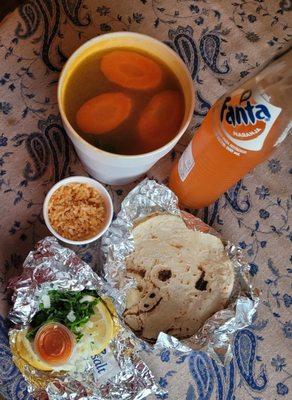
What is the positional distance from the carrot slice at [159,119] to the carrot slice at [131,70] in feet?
0.10

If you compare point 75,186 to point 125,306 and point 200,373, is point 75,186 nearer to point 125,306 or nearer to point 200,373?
point 125,306

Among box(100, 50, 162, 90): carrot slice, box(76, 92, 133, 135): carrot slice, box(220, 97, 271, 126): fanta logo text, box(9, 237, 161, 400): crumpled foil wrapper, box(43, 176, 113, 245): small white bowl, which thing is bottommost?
box(9, 237, 161, 400): crumpled foil wrapper

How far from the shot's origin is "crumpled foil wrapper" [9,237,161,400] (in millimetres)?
873

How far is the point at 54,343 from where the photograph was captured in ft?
2.86

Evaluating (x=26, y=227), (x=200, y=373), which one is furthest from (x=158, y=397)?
(x=26, y=227)

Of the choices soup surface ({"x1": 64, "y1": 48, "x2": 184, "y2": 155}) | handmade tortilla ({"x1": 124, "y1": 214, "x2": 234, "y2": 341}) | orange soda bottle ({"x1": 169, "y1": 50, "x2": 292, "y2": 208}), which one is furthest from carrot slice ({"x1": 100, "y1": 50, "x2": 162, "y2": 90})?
handmade tortilla ({"x1": 124, "y1": 214, "x2": 234, "y2": 341})

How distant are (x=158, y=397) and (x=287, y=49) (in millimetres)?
587

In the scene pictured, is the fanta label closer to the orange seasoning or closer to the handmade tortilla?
the handmade tortilla

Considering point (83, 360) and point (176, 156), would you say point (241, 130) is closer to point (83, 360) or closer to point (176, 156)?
point (176, 156)

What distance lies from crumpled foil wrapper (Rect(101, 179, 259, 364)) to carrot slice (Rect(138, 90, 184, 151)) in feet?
0.31

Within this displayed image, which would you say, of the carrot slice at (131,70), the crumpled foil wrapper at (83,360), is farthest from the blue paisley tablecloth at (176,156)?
the carrot slice at (131,70)

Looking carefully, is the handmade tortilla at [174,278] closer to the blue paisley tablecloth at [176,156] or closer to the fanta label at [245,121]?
the blue paisley tablecloth at [176,156]

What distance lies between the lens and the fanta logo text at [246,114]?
2.47 feet

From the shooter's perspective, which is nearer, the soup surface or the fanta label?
the fanta label
